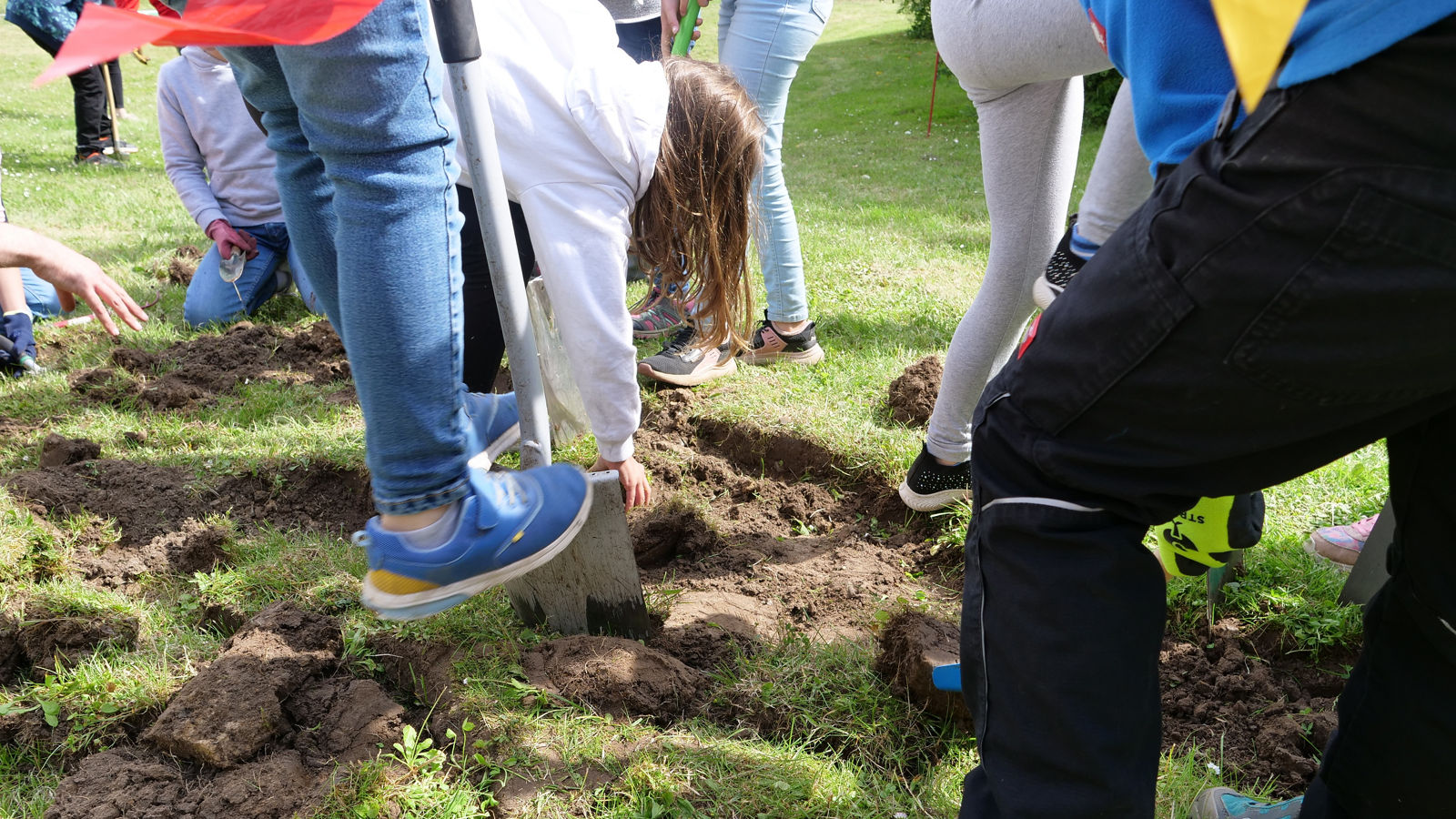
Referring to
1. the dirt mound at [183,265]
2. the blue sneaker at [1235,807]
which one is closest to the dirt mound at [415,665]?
the blue sneaker at [1235,807]

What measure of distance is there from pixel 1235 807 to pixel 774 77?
2.63 metres

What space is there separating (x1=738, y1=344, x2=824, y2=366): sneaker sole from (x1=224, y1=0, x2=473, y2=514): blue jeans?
2.13 meters

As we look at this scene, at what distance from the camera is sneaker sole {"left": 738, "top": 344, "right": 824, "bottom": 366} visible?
11.7ft


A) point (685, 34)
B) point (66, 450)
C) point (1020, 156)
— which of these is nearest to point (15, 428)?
point (66, 450)

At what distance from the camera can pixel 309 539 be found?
2412 mm

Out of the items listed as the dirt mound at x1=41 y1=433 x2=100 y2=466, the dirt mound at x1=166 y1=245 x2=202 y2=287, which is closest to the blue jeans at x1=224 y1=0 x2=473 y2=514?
the dirt mound at x1=41 y1=433 x2=100 y2=466

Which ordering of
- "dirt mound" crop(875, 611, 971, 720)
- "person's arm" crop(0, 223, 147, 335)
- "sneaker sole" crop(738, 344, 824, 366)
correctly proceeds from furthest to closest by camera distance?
1. "sneaker sole" crop(738, 344, 824, 366)
2. "person's arm" crop(0, 223, 147, 335)
3. "dirt mound" crop(875, 611, 971, 720)

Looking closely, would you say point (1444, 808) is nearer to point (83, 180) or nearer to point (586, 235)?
point (586, 235)

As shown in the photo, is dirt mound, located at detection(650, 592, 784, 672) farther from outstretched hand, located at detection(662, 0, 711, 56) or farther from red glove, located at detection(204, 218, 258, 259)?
red glove, located at detection(204, 218, 258, 259)

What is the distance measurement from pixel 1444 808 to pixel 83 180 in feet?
29.2

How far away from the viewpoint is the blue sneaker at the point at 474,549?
146 cm

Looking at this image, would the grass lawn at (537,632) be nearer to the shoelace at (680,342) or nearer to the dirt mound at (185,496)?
the dirt mound at (185,496)

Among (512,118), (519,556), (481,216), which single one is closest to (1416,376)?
(519,556)

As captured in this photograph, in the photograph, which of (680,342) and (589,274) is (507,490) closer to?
(589,274)
